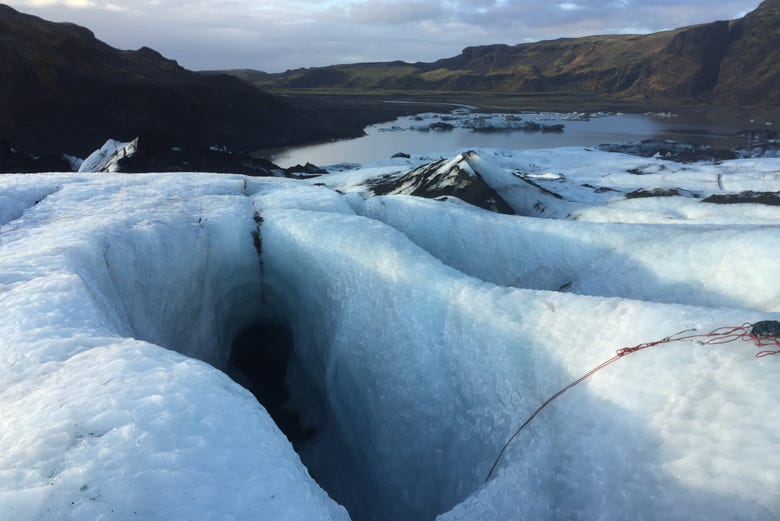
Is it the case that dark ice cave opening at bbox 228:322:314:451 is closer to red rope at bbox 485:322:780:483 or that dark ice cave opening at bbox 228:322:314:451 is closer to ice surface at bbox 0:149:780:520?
ice surface at bbox 0:149:780:520

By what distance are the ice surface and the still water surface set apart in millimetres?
25170

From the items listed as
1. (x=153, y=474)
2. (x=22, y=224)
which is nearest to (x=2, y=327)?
(x=153, y=474)

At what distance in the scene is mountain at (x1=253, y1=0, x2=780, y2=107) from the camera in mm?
75250

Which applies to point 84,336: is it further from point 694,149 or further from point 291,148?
point 291,148

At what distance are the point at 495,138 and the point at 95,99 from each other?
2969cm

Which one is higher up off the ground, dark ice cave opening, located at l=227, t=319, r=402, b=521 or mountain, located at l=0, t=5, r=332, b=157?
mountain, located at l=0, t=5, r=332, b=157

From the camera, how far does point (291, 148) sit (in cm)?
4062

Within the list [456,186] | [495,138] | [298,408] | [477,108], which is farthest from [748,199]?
[477,108]

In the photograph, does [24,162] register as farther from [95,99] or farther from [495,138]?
[495,138]

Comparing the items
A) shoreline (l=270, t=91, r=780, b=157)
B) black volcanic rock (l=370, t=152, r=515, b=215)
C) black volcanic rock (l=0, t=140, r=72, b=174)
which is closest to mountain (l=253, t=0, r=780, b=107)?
shoreline (l=270, t=91, r=780, b=157)

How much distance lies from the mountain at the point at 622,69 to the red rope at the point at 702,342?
8047cm

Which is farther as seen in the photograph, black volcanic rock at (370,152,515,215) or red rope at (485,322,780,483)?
black volcanic rock at (370,152,515,215)

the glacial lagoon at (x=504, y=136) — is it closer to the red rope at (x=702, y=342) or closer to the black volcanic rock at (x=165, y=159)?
the black volcanic rock at (x=165, y=159)

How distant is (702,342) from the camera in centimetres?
325
